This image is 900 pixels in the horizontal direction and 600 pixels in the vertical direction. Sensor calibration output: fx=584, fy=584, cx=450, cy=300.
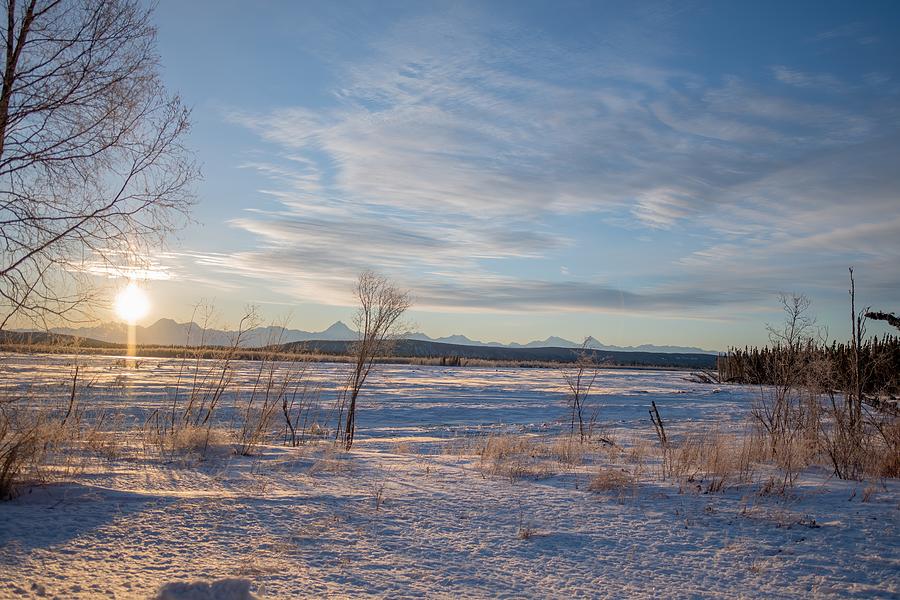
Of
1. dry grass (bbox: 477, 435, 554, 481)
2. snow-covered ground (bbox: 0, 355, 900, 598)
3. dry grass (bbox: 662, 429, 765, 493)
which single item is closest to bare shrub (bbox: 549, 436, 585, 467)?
dry grass (bbox: 477, 435, 554, 481)

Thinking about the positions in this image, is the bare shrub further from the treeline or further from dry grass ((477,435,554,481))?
the treeline

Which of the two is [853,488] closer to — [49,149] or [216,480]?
[216,480]

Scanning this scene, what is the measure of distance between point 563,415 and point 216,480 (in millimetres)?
14609

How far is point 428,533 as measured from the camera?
15.3 ft

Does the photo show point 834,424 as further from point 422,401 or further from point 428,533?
point 422,401

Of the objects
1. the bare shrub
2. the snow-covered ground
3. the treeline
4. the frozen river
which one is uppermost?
the treeline

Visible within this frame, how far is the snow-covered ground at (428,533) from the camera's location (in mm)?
3691

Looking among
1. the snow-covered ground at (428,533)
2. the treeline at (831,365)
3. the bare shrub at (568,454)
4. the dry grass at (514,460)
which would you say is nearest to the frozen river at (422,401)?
the treeline at (831,365)

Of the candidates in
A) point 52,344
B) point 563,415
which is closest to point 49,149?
point 52,344

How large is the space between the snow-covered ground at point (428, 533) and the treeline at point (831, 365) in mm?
2144

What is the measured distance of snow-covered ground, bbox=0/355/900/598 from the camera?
3691mm

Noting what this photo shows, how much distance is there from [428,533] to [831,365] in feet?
24.9

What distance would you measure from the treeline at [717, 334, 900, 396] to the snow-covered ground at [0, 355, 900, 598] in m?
2.14

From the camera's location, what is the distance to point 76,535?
409cm
